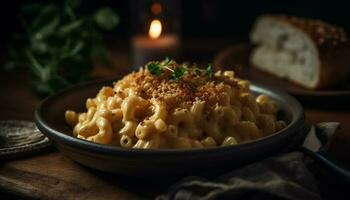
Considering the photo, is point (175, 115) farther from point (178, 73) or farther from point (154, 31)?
point (154, 31)

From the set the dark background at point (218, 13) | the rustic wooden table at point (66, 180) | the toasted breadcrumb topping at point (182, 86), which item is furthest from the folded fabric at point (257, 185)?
the dark background at point (218, 13)

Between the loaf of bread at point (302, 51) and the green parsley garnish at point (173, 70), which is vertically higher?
the green parsley garnish at point (173, 70)

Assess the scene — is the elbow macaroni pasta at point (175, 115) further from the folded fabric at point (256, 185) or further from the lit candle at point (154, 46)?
the lit candle at point (154, 46)

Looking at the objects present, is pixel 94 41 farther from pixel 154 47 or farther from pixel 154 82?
pixel 154 82

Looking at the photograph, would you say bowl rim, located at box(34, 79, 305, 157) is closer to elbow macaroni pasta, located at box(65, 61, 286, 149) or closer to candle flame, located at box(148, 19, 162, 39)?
elbow macaroni pasta, located at box(65, 61, 286, 149)

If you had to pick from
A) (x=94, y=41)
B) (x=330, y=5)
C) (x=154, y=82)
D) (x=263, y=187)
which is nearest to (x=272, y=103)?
(x=154, y=82)

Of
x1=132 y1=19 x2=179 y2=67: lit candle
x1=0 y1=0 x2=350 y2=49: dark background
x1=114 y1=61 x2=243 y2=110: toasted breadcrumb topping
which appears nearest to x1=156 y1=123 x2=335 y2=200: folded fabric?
x1=114 y1=61 x2=243 y2=110: toasted breadcrumb topping

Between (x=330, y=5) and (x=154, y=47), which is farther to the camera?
(x=330, y=5)
